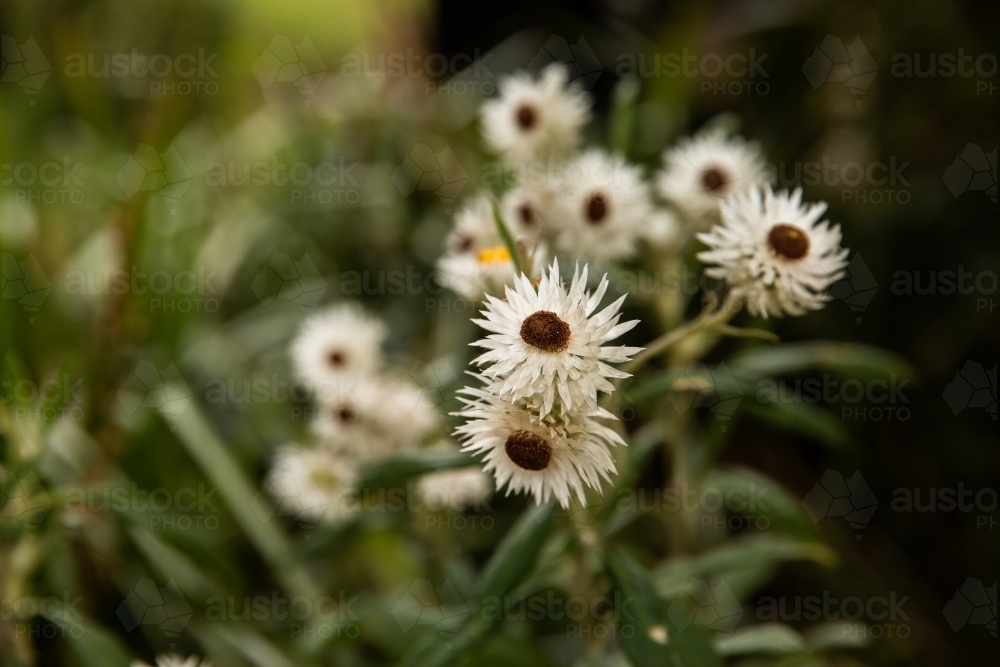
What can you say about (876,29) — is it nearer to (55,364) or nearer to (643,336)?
(643,336)

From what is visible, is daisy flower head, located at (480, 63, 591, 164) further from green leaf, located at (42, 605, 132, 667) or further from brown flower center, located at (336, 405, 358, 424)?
green leaf, located at (42, 605, 132, 667)

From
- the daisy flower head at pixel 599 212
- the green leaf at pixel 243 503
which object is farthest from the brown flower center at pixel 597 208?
the green leaf at pixel 243 503

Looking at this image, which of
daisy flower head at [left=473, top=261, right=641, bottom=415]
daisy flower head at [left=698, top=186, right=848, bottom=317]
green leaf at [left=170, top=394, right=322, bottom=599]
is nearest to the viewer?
daisy flower head at [left=473, top=261, right=641, bottom=415]

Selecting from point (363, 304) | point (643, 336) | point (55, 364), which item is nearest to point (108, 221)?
point (55, 364)

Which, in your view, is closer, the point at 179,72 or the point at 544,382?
the point at 544,382

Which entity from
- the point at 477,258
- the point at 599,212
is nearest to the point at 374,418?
the point at 477,258

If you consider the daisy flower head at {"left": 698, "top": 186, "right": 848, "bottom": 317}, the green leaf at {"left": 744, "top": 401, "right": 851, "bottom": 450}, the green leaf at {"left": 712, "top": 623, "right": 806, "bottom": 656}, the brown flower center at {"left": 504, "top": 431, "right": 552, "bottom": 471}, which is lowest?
the green leaf at {"left": 712, "top": 623, "right": 806, "bottom": 656}

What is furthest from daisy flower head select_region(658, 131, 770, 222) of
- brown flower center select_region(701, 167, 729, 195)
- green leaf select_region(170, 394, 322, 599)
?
green leaf select_region(170, 394, 322, 599)
